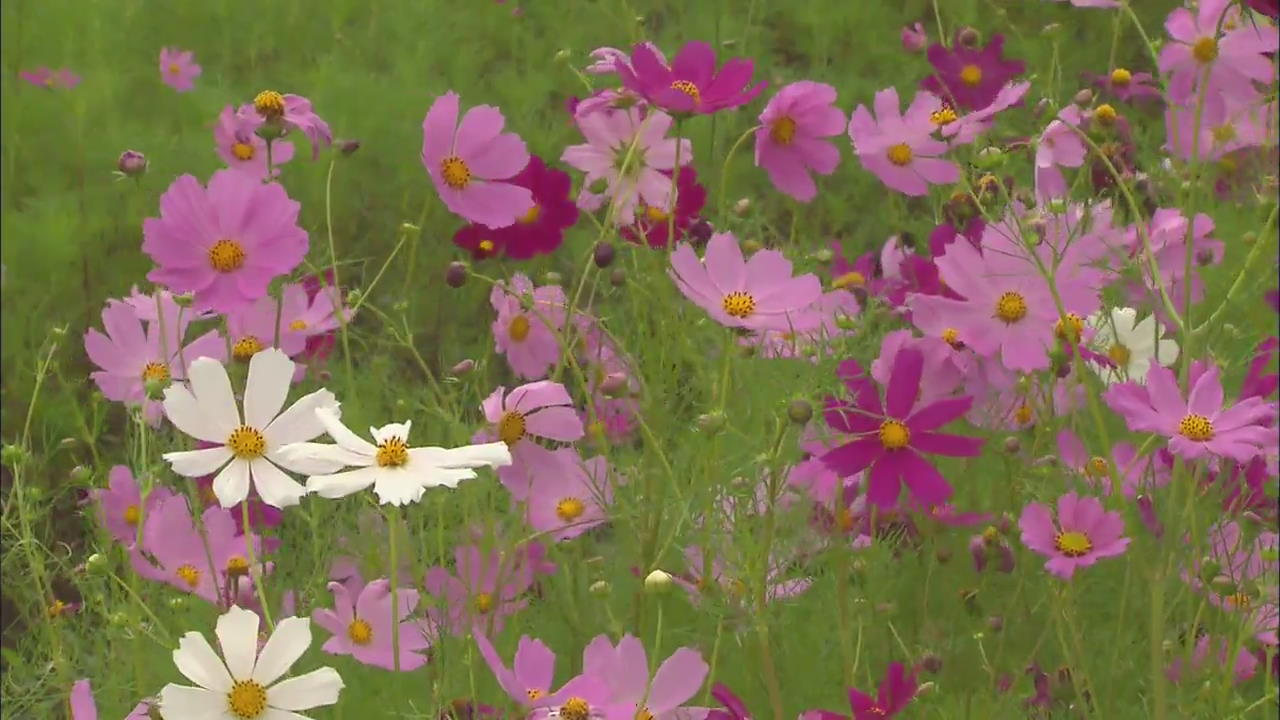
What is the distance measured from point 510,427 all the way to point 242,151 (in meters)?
0.54

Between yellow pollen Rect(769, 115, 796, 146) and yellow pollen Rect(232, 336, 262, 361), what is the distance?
387 mm

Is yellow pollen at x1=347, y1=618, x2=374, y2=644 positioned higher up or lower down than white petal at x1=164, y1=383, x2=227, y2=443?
lower down

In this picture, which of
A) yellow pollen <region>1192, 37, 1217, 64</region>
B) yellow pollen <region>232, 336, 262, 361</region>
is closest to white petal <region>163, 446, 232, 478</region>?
yellow pollen <region>232, 336, 262, 361</region>

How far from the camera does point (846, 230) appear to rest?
2.18 m

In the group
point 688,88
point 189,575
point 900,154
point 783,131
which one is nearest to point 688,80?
point 688,88

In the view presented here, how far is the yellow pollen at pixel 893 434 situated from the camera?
96 cm

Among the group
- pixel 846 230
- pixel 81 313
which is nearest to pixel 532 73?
pixel 846 230

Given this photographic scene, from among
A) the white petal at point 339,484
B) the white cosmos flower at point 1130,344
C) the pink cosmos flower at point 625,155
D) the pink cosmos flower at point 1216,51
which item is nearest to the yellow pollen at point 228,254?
the white petal at point 339,484

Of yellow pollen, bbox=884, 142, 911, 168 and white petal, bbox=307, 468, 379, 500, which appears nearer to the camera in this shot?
white petal, bbox=307, 468, 379, 500

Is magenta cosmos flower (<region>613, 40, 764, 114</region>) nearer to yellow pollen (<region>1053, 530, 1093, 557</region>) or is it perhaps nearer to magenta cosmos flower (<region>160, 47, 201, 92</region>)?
yellow pollen (<region>1053, 530, 1093, 557</region>)

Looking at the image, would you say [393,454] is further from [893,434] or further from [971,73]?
[971,73]

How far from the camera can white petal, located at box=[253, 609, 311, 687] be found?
→ 72cm

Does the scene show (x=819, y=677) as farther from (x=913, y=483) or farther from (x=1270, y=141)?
(x=1270, y=141)

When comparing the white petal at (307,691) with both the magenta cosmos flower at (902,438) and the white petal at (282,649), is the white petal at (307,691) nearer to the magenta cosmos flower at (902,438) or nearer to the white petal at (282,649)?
the white petal at (282,649)
